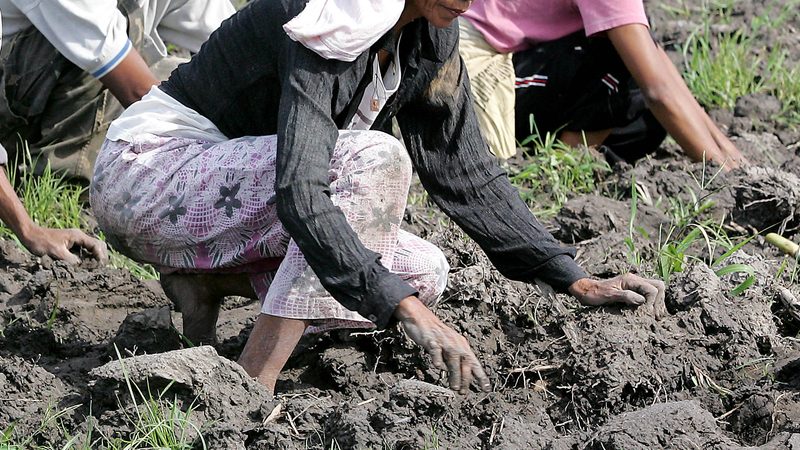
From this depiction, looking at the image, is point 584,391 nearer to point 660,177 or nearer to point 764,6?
point 660,177

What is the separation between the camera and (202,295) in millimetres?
3262

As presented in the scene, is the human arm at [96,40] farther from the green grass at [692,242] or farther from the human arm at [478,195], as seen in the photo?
the green grass at [692,242]

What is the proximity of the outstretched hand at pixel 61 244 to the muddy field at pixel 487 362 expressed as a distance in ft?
0.16

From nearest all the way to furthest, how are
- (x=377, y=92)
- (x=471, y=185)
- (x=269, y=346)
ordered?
1. (x=269, y=346)
2. (x=377, y=92)
3. (x=471, y=185)

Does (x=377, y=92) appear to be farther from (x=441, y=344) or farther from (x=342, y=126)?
(x=441, y=344)

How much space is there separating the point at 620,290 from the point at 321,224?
0.85 m

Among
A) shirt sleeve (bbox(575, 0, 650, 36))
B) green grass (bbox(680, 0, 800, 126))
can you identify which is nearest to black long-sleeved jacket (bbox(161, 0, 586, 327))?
shirt sleeve (bbox(575, 0, 650, 36))

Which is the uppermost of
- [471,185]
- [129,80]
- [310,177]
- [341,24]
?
[341,24]

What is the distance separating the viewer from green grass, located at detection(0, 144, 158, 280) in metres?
4.24

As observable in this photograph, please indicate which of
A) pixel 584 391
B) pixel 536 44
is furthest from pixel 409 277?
pixel 536 44

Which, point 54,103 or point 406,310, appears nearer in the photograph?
point 406,310

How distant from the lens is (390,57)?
9.73 feet

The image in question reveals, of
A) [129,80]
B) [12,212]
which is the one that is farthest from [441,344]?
[129,80]

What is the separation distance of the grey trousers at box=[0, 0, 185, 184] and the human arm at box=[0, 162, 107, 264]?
66 centimetres
